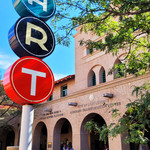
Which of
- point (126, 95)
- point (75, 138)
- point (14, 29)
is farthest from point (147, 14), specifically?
point (75, 138)

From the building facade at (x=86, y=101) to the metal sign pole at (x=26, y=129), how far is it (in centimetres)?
987

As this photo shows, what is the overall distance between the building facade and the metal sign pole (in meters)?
9.87

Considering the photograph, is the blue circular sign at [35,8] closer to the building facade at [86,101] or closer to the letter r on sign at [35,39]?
the letter r on sign at [35,39]

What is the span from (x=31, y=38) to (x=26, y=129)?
1477 millimetres

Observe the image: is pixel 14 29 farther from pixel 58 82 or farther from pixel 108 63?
pixel 58 82

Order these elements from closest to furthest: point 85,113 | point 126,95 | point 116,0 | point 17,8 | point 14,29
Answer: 1. point 14,29
2. point 17,8
3. point 116,0
4. point 126,95
5. point 85,113

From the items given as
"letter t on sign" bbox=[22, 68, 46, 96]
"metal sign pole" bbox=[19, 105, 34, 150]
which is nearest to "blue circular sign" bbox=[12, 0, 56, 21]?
"letter t on sign" bbox=[22, 68, 46, 96]

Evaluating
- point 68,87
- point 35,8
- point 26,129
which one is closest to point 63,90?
point 68,87

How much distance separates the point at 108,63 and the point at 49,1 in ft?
43.0

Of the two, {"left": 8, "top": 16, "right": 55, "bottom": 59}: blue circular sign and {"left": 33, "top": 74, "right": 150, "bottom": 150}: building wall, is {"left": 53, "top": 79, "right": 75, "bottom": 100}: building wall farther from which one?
{"left": 8, "top": 16, "right": 55, "bottom": 59}: blue circular sign

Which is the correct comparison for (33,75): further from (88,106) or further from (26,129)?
(88,106)

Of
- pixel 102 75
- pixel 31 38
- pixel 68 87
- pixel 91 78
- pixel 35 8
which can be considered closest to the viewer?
pixel 31 38

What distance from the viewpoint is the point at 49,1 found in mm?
3932

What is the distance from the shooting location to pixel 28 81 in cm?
295
